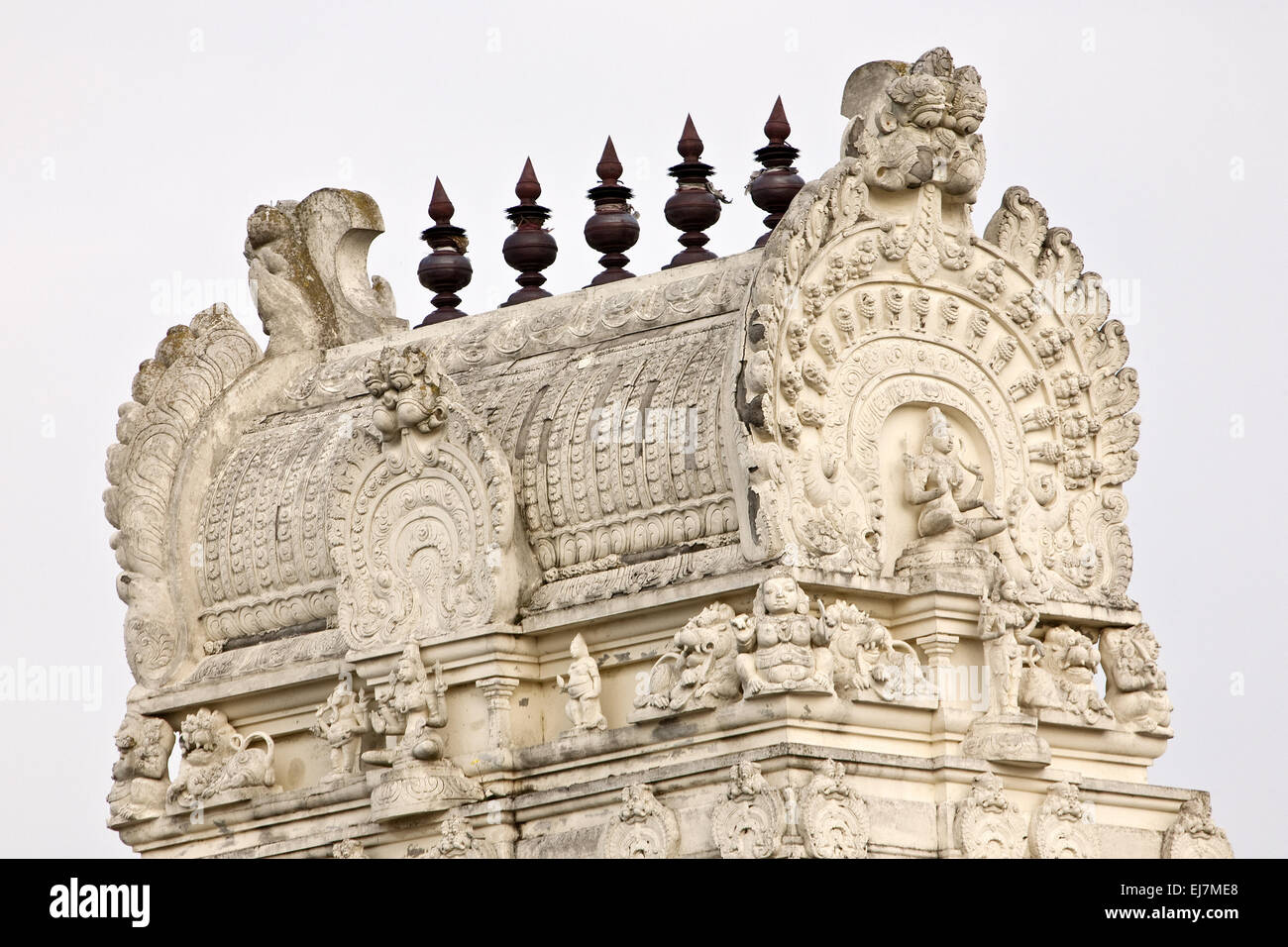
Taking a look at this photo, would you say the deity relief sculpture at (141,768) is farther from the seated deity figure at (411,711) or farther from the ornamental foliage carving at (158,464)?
the seated deity figure at (411,711)

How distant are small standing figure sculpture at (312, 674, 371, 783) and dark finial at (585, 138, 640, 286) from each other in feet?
14.6

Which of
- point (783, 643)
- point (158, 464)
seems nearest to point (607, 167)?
point (158, 464)

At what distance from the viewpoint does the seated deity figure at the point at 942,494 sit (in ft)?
69.8

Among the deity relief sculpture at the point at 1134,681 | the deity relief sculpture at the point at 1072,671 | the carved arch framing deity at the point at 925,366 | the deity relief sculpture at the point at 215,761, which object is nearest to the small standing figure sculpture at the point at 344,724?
the deity relief sculpture at the point at 215,761

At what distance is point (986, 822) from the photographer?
20859mm

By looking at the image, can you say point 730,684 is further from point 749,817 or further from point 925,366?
point 925,366

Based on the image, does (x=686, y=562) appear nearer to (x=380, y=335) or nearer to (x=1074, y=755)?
(x=1074, y=755)

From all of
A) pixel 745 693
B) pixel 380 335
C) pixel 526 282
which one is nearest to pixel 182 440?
pixel 380 335

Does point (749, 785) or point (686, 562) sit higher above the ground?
point (686, 562)

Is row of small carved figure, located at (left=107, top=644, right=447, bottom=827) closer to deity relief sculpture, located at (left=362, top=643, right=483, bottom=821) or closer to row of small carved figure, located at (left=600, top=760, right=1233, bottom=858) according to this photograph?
deity relief sculpture, located at (left=362, top=643, right=483, bottom=821)

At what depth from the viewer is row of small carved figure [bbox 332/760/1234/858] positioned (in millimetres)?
20000

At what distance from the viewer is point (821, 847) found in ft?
65.5

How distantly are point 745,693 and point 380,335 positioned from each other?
579cm

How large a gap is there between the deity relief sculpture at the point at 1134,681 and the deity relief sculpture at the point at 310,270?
6.34 meters
